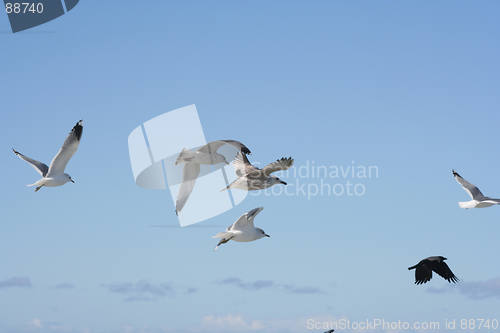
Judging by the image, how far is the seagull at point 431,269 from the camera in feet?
50.4

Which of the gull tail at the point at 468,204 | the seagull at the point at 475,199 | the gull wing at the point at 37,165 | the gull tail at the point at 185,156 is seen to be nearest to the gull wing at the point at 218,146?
the gull tail at the point at 185,156

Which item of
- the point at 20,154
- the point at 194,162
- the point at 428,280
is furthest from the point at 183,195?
the point at 428,280

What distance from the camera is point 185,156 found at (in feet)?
55.3

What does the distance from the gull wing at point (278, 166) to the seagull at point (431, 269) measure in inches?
194

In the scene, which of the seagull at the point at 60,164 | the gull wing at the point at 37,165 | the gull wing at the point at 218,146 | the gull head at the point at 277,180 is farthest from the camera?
the gull wing at the point at 37,165

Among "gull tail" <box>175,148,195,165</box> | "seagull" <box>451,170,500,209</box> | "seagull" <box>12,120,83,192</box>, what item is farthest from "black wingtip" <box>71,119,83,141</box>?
"seagull" <box>451,170,500,209</box>

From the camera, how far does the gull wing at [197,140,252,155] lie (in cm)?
1590

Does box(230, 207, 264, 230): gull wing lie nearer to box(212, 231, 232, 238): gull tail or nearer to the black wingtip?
box(212, 231, 232, 238): gull tail

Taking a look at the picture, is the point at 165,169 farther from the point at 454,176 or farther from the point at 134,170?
the point at 454,176

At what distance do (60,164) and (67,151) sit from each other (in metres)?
0.57

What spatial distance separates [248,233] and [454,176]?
832 cm

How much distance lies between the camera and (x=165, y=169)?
18812mm

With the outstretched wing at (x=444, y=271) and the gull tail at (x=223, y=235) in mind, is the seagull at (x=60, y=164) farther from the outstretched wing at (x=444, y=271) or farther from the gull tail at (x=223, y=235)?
the outstretched wing at (x=444, y=271)

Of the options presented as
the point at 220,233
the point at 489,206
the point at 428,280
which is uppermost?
the point at 489,206
